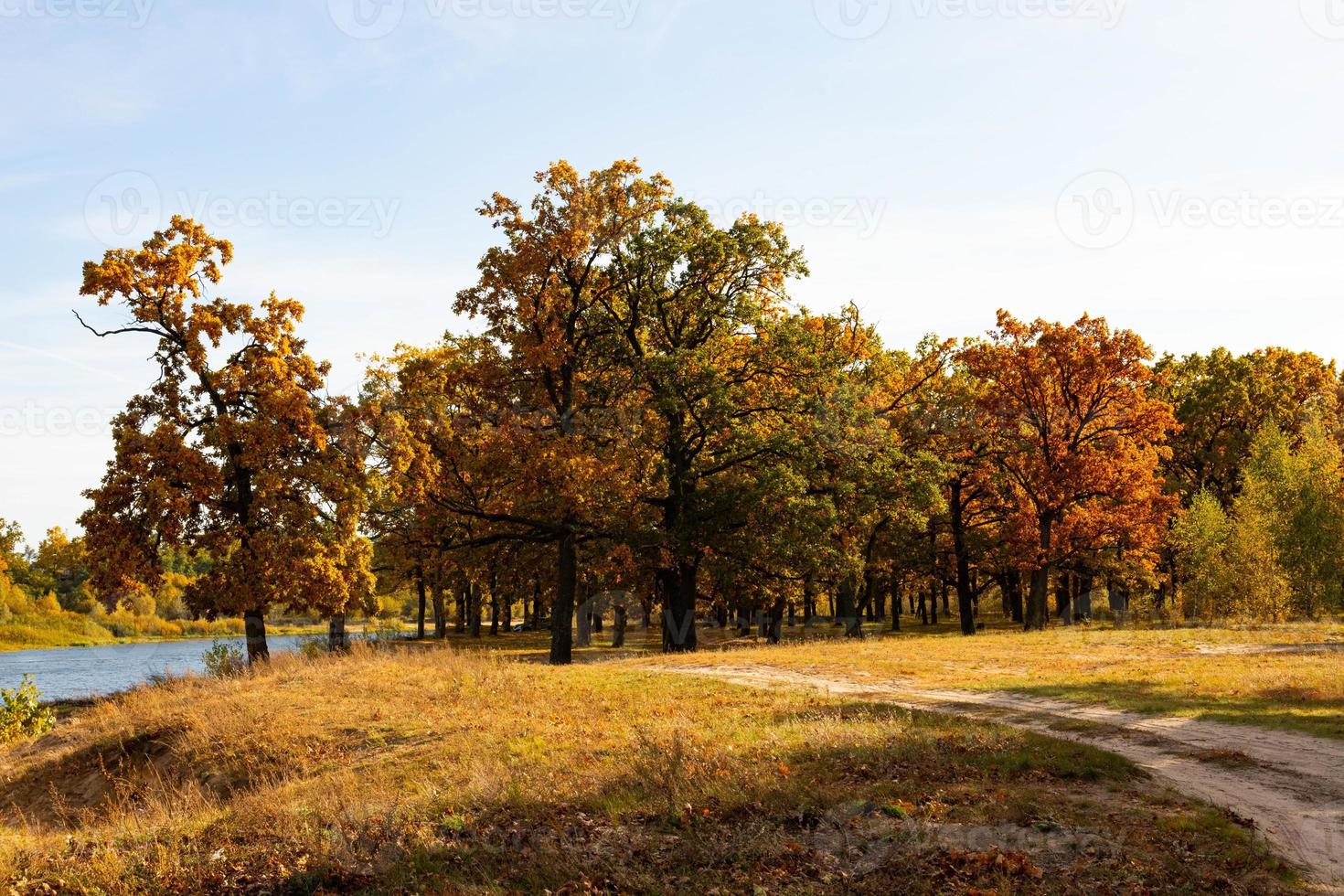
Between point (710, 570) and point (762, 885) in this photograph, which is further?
point (710, 570)

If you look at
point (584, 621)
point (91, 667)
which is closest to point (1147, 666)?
point (584, 621)

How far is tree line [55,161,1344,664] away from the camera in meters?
26.1

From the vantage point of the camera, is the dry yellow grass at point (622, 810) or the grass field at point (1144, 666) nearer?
the dry yellow grass at point (622, 810)

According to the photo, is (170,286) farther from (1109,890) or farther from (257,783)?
(1109,890)

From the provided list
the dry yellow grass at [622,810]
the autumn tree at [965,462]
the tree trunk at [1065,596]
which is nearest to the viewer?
the dry yellow grass at [622,810]

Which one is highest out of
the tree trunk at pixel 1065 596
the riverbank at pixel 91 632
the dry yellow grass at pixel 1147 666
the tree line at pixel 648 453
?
the tree line at pixel 648 453

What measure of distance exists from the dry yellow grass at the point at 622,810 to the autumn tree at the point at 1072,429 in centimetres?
2844

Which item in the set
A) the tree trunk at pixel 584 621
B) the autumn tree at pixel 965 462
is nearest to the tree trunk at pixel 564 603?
the tree trunk at pixel 584 621

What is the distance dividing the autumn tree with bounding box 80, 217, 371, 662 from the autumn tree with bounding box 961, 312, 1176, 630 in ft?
99.4

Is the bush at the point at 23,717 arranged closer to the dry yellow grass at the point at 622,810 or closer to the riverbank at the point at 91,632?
the dry yellow grass at the point at 622,810

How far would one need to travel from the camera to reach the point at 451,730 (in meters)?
15.6

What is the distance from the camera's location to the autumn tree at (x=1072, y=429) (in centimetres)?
4041

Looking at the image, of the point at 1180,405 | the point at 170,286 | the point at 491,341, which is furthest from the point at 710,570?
the point at 1180,405

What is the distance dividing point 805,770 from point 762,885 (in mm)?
3473
